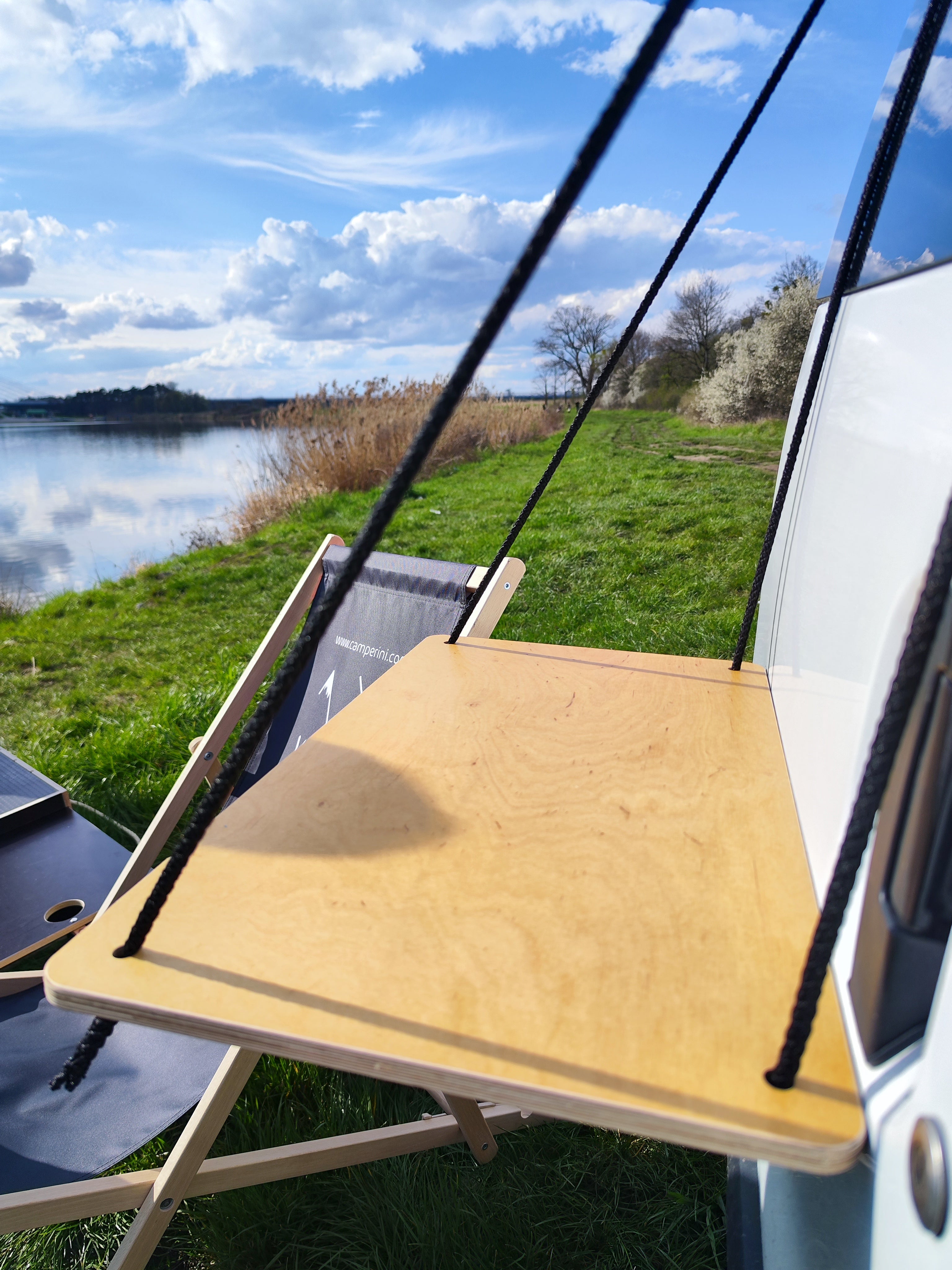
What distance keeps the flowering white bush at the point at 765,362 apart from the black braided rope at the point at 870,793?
33.4ft

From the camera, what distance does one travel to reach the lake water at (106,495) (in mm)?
9453

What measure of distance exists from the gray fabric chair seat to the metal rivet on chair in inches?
47.0

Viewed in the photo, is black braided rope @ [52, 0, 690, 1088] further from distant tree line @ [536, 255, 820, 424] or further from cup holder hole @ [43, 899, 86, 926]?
distant tree line @ [536, 255, 820, 424]

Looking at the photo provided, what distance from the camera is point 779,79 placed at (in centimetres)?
122

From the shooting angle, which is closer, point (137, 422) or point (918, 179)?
point (918, 179)

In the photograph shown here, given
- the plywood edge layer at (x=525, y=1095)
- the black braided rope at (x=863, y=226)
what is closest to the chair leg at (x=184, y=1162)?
the plywood edge layer at (x=525, y=1095)

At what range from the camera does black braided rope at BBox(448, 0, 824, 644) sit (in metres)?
1.22

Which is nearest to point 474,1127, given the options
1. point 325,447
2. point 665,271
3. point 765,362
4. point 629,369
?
point 665,271

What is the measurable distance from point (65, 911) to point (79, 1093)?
25.7 inches

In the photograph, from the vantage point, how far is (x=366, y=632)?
2.49m

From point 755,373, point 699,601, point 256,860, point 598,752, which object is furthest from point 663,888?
point 755,373

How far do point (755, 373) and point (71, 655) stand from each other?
9.62 m

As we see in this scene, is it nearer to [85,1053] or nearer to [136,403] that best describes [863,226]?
[85,1053]

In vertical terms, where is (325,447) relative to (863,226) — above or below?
below
